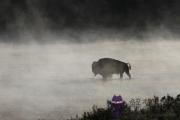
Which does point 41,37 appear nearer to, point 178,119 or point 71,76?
point 71,76

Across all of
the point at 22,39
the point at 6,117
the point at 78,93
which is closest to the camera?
the point at 6,117

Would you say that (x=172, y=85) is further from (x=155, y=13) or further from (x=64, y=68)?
(x=155, y=13)

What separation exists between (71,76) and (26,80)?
150 inches

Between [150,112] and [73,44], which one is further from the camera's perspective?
[73,44]

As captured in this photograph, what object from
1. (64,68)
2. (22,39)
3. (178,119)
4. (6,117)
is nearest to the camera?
(178,119)

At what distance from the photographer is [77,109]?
1942 centimetres

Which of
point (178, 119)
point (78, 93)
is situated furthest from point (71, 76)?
point (178, 119)

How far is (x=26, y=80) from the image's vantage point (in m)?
33.2

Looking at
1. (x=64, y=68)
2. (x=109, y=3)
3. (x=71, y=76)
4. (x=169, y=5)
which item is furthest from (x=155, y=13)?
(x=71, y=76)

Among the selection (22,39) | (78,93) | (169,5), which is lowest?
(78,93)

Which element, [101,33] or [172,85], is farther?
[101,33]

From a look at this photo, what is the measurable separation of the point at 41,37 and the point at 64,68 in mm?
24224

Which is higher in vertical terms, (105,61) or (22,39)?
(22,39)

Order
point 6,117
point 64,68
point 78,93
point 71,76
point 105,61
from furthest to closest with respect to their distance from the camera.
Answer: point 64,68, point 71,76, point 105,61, point 78,93, point 6,117
